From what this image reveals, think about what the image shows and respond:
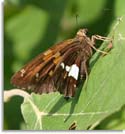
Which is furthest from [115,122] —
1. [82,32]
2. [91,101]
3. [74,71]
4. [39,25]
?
[39,25]

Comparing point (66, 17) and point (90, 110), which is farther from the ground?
point (66, 17)

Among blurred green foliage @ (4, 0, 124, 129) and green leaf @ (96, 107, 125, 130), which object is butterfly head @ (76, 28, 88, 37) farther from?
green leaf @ (96, 107, 125, 130)

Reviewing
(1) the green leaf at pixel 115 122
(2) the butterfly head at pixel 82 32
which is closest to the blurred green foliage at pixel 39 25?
(2) the butterfly head at pixel 82 32

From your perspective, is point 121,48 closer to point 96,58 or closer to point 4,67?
point 96,58

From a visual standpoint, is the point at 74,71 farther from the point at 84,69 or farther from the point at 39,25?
the point at 39,25

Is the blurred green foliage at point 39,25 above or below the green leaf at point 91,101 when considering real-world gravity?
above

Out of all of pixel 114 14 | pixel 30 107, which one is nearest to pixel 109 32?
pixel 114 14

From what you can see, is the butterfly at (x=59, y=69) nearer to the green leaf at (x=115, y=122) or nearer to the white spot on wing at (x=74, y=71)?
the white spot on wing at (x=74, y=71)

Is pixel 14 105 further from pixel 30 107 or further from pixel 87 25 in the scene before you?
pixel 87 25
